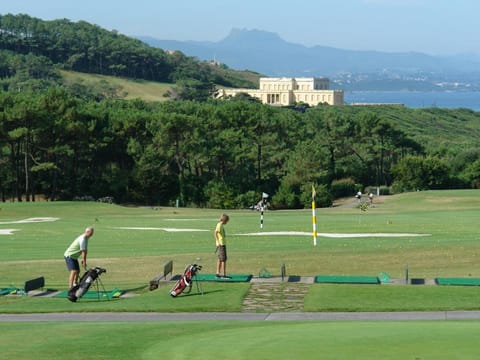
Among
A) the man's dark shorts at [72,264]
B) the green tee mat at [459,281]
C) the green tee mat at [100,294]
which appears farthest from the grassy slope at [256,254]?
the man's dark shorts at [72,264]

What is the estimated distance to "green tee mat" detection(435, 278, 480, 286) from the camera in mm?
25031

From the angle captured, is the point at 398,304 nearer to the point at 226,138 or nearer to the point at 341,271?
the point at 341,271

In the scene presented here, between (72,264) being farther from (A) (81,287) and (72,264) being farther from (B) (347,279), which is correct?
(B) (347,279)

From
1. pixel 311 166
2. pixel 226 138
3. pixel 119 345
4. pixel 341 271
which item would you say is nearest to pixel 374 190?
pixel 311 166

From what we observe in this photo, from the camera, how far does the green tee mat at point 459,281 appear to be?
25.0 metres

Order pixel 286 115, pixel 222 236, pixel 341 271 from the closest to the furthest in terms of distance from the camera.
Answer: pixel 222 236, pixel 341 271, pixel 286 115

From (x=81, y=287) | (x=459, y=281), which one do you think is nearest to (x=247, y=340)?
(x=81, y=287)

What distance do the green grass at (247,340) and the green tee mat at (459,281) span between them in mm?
5534

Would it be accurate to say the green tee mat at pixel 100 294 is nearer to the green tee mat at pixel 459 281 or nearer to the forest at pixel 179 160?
the green tee mat at pixel 459 281

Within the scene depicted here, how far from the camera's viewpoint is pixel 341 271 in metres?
28.6

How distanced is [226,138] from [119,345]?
7941 centimetres

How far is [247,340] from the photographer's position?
16.8m

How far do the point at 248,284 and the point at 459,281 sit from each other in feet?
19.0

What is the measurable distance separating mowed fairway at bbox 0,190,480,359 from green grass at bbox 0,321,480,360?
0.02 meters
